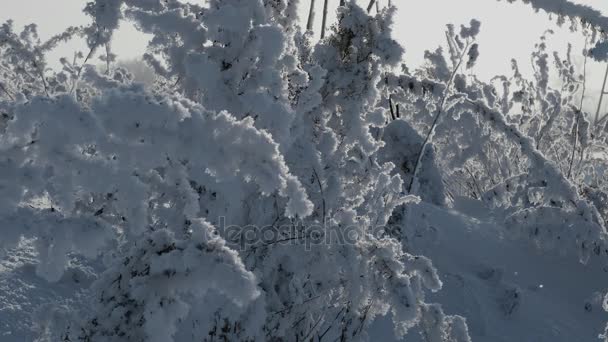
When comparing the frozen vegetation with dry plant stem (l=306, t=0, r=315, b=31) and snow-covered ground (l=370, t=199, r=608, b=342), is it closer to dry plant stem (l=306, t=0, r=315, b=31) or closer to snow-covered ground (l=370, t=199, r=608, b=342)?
snow-covered ground (l=370, t=199, r=608, b=342)

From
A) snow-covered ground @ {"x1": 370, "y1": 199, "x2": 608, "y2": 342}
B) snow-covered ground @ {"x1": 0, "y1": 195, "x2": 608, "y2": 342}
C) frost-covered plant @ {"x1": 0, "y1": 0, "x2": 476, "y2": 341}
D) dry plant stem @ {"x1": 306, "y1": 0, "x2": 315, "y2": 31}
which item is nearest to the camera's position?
frost-covered plant @ {"x1": 0, "y1": 0, "x2": 476, "y2": 341}

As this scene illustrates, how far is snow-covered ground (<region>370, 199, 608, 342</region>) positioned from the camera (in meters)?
4.72

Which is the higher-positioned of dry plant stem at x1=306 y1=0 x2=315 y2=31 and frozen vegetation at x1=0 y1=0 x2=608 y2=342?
dry plant stem at x1=306 y1=0 x2=315 y2=31

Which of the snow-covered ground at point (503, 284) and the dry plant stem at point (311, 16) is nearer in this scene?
the dry plant stem at point (311, 16)

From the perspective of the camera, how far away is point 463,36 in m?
5.70

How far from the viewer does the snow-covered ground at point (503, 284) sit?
186 inches

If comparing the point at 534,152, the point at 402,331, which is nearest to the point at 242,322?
the point at 402,331

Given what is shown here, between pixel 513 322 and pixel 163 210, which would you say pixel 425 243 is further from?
pixel 163 210

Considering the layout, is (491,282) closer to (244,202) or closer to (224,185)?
(244,202)

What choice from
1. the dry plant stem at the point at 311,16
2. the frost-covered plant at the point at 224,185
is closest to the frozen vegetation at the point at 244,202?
the frost-covered plant at the point at 224,185

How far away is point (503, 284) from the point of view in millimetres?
5180

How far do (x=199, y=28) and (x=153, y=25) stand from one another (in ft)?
0.64

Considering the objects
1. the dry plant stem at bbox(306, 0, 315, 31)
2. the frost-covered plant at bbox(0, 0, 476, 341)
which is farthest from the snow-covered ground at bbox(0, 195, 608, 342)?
the dry plant stem at bbox(306, 0, 315, 31)

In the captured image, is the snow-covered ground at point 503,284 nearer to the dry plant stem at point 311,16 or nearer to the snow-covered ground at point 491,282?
the snow-covered ground at point 491,282
